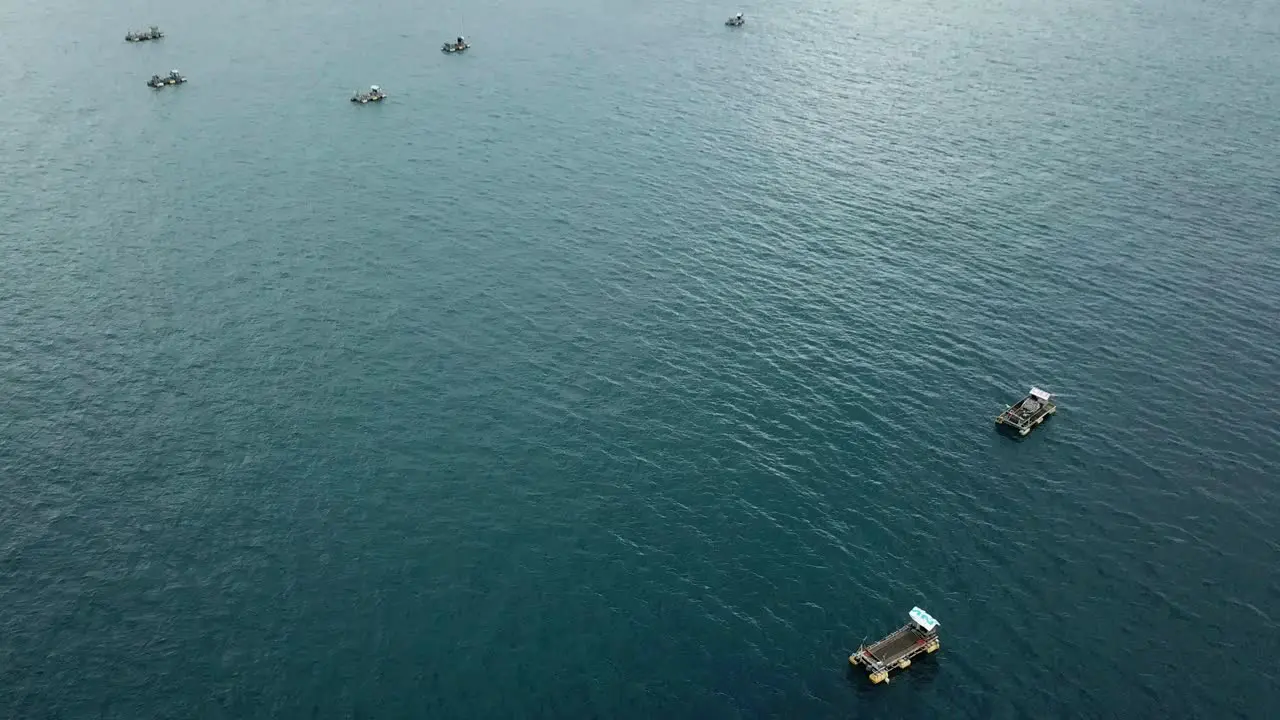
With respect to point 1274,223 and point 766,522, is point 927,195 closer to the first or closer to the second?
point 1274,223

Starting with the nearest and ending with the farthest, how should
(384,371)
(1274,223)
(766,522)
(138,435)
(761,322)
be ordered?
(766,522), (138,435), (384,371), (761,322), (1274,223)

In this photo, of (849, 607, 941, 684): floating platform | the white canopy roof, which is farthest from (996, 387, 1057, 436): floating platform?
the white canopy roof

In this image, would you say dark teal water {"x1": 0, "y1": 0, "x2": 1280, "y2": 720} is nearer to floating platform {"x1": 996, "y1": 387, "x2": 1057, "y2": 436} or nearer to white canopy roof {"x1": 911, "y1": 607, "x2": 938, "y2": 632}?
floating platform {"x1": 996, "y1": 387, "x2": 1057, "y2": 436}

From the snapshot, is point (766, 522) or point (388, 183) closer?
point (766, 522)

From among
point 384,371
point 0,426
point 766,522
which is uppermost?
point 766,522

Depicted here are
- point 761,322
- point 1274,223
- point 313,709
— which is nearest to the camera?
point 313,709

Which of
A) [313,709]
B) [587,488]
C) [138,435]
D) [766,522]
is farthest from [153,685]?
[766,522]

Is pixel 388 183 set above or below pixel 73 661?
above

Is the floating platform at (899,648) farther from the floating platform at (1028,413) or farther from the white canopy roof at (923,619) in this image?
the floating platform at (1028,413)
